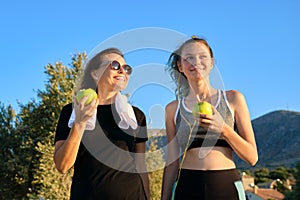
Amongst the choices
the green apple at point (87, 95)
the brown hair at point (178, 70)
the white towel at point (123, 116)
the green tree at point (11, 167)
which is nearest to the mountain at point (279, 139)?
the green tree at point (11, 167)

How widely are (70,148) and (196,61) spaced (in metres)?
1.18

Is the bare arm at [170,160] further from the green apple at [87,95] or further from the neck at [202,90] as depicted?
the green apple at [87,95]

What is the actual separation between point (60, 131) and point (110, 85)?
0.56m

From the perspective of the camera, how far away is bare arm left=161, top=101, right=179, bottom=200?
11.4ft

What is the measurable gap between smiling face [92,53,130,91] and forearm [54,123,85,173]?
58 cm

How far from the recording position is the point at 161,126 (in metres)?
3.69

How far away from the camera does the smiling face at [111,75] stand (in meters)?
3.51

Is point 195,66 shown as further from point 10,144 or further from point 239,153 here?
point 10,144

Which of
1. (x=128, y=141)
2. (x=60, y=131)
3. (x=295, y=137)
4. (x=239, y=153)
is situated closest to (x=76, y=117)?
(x=60, y=131)

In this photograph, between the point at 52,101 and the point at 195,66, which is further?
the point at 52,101

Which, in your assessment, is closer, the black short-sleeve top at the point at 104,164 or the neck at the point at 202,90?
the black short-sleeve top at the point at 104,164

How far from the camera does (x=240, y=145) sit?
10.3ft

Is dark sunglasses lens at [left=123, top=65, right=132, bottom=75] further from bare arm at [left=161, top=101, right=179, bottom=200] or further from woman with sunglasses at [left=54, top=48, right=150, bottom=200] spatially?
bare arm at [left=161, top=101, right=179, bottom=200]

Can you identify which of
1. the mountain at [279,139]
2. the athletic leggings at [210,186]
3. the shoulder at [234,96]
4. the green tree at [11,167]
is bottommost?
the athletic leggings at [210,186]
